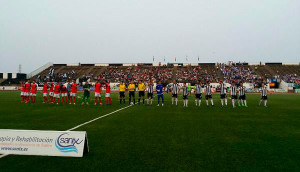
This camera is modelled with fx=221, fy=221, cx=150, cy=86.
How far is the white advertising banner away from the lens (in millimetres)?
5207

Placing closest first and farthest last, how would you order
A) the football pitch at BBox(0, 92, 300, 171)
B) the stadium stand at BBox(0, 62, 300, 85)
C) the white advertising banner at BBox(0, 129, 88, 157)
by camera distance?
the football pitch at BBox(0, 92, 300, 171) → the white advertising banner at BBox(0, 129, 88, 157) → the stadium stand at BBox(0, 62, 300, 85)

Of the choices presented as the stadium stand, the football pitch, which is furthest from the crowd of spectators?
the football pitch

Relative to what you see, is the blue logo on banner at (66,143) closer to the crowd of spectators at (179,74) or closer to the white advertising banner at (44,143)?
the white advertising banner at (44,143)

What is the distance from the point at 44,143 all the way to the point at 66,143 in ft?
1.80

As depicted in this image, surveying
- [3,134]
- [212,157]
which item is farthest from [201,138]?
[3,134]

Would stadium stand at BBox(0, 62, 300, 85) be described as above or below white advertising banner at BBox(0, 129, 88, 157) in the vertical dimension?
above

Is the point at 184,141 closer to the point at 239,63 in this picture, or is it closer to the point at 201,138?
the point at 201,138

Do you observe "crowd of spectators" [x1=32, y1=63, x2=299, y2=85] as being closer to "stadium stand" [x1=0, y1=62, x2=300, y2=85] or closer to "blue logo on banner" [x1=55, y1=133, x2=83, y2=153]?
"stadium stand" [x1=0, y1=62, x2=300, y2=85]

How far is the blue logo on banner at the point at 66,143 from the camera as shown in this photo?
5.21 meters

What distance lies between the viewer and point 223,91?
18.6m

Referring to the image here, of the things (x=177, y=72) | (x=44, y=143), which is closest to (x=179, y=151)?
(x=44, y=143)

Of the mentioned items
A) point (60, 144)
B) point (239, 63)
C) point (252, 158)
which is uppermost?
point (239, 63)

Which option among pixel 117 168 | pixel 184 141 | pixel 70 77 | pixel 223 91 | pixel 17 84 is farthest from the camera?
pixel 70 77

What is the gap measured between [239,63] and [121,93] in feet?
183
